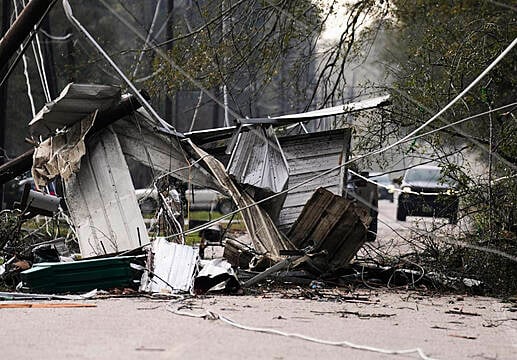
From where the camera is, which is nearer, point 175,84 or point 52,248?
point 52,248

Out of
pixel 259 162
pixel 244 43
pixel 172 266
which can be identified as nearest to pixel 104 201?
pixel 259 162

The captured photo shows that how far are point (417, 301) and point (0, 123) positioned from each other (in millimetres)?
18078

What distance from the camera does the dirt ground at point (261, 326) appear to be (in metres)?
7.13

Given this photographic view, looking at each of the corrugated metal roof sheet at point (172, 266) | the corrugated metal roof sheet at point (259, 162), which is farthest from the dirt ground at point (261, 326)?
the corrugated metal roof sheet at point (259, 162)

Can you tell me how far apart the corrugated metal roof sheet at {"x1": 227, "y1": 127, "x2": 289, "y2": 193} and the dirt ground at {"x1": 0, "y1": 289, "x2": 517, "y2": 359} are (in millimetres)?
2640

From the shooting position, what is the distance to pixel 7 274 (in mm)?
12438

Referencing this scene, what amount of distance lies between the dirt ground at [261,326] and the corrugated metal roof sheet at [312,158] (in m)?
3.70

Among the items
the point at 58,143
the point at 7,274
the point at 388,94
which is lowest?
the point at 7,274

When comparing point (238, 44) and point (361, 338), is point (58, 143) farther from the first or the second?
point (361, 338)

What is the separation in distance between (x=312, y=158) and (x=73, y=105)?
12.3 ft

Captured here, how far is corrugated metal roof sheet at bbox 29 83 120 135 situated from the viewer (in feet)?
44.7

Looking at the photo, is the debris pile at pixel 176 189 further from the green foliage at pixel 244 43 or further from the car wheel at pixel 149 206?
the green foliage at pixel 244 43

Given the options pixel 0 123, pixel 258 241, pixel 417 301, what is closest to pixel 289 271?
pixel 258 241

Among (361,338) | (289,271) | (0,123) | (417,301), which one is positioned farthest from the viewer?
(0,123)
